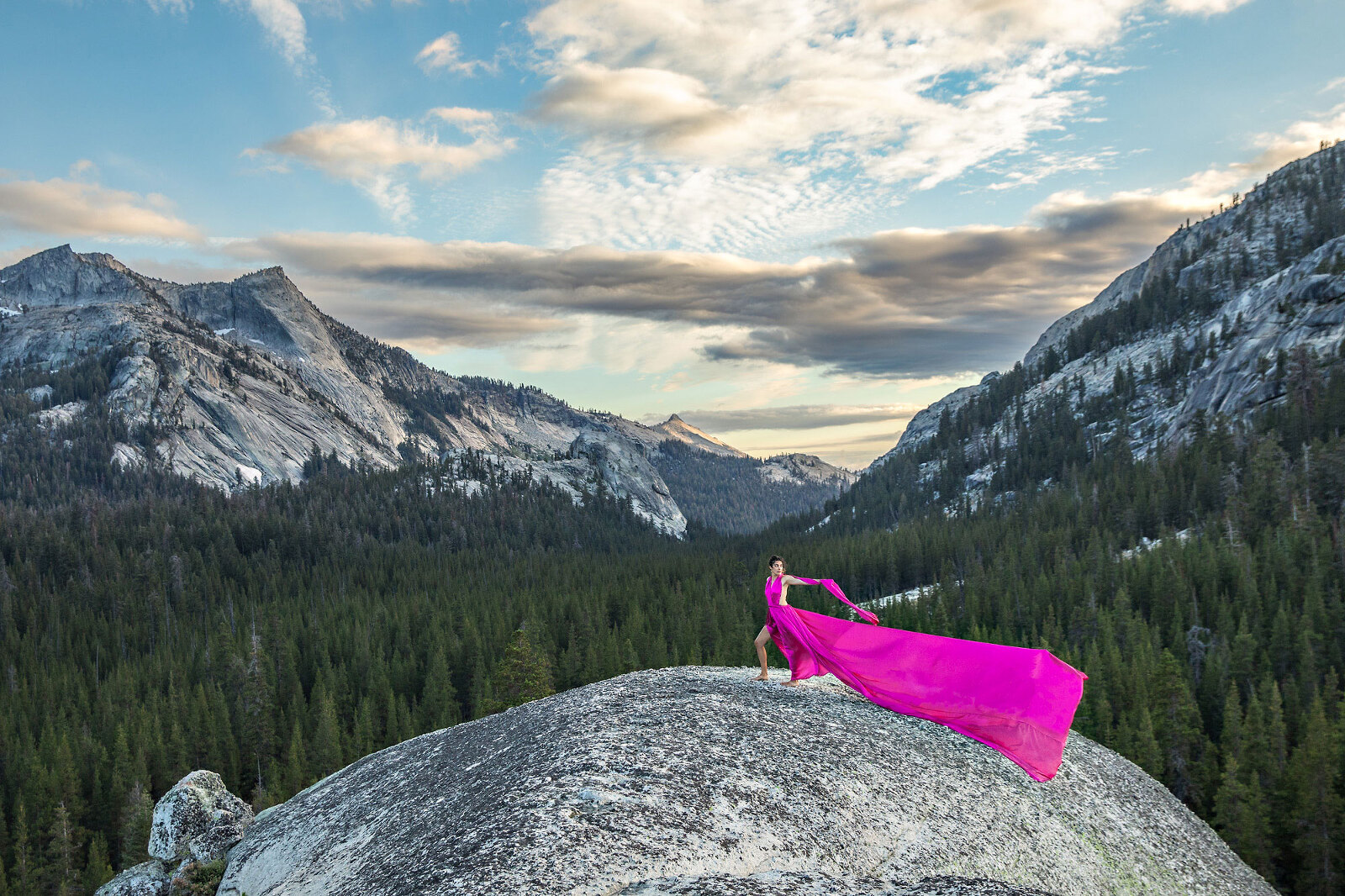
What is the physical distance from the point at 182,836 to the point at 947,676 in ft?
66.9

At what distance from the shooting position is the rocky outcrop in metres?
20.0

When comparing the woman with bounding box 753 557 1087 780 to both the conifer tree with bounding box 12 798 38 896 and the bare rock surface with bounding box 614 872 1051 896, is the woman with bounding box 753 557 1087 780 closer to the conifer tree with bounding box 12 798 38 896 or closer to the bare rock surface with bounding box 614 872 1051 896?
the bare rock surface with bounding box 614 872 1051 896

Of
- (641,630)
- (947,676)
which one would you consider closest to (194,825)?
(947,676)

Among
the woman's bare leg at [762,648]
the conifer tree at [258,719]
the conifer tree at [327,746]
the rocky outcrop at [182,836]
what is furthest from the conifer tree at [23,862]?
the woman's bare leg at [762,648]

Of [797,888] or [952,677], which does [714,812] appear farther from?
[952,677]

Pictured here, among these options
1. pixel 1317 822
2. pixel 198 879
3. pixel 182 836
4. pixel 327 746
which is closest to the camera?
pixel 198 879

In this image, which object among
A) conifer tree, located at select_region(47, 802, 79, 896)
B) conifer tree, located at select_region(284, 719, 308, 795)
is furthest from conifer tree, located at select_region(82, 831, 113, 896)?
conifer tree, located at select_region(284, 719, 308, 795)

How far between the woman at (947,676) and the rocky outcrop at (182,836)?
14.8 meters

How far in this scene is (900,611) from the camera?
10338cm

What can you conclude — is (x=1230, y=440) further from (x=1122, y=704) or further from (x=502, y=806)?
(x=502, y=806)

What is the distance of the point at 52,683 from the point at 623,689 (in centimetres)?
10757

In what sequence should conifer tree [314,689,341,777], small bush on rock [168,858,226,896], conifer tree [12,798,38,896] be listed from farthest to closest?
conifer tree [314,689,341,777], conifer tree [12,798,38,896], small bush on rock [168,858,226,896]

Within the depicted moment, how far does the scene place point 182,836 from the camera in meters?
20.3

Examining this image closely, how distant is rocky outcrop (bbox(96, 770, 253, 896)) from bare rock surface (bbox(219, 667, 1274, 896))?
0.70 meters
